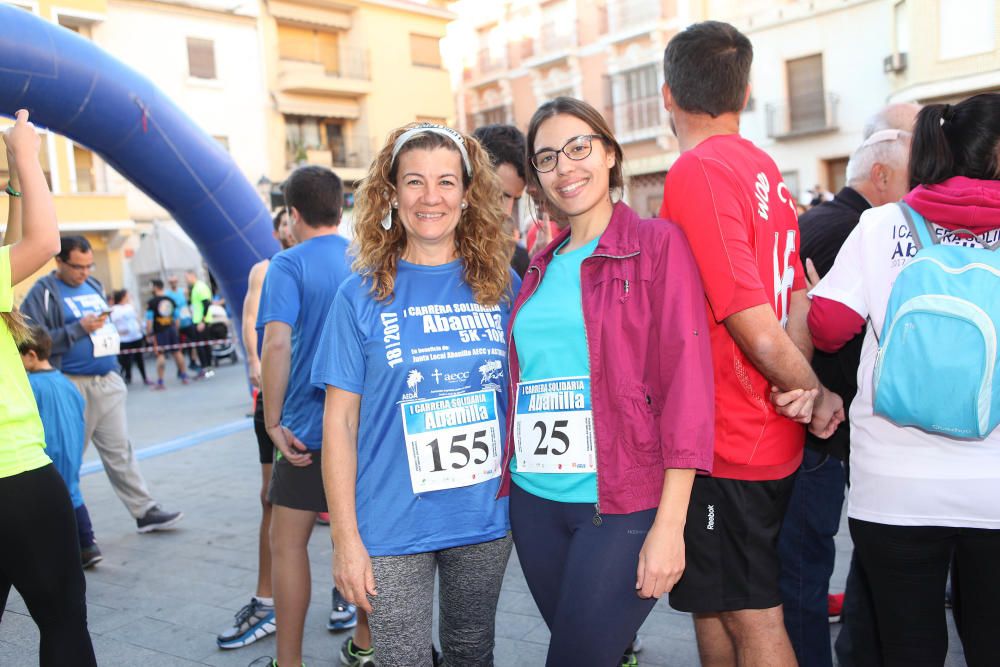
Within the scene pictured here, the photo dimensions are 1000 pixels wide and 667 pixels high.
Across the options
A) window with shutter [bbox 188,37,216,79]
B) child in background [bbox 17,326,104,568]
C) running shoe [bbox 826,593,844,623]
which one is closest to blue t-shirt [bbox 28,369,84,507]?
child in background [bbox 17,326,104,568]

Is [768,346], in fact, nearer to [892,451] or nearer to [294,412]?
[892,451]

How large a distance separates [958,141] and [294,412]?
245 cm

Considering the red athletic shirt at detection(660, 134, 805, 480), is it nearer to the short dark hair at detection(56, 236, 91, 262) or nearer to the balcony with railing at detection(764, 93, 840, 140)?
the short dark hair at detection(56, 236, 91, 262)

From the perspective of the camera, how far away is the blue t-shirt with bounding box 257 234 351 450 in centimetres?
318


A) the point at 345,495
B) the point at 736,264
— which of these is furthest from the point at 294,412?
the point at 736,264

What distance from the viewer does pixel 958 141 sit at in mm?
2029

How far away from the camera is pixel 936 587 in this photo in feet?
6.51

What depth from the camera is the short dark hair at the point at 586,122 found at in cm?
214

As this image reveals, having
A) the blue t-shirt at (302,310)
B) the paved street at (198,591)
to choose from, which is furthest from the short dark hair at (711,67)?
the paved street at (198,591)

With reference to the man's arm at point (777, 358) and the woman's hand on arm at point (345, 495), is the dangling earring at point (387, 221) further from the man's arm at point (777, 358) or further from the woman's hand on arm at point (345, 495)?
the man's arm at point (777, 358)

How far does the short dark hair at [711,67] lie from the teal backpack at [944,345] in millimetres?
703

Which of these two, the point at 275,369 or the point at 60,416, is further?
the point at 60,416

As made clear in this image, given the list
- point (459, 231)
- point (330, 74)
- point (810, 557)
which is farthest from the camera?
point (330, 74)

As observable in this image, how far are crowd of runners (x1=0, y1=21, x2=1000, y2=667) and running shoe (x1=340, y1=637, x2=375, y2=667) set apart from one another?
1139 mm
